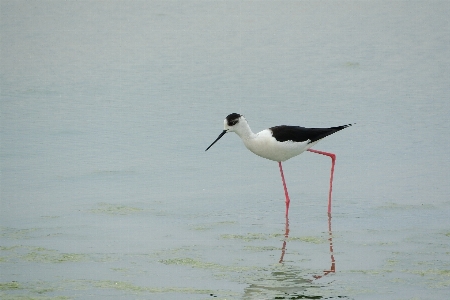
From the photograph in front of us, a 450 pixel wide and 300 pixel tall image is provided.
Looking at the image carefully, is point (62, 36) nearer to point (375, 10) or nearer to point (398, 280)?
point (375, 10)

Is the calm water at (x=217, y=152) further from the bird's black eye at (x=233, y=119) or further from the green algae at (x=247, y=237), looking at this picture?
the bird's black eye at (x=233, y=119)

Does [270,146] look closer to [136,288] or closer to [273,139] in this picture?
[273,139]

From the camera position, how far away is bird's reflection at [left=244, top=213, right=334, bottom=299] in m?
5.26

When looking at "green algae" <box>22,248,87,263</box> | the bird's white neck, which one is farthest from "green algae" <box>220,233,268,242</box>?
the bird's white neck

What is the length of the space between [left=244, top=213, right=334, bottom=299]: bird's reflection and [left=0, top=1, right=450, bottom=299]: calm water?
19 mm

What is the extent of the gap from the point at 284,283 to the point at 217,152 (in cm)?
354

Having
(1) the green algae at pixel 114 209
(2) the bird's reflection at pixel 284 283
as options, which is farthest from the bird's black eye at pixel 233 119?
(2) the bird's reflection at pixel 284 283

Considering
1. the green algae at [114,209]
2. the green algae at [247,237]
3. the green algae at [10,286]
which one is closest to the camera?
the green algae at [10,286]

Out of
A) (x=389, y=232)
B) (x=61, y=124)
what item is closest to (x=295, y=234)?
(x=389, y=232)

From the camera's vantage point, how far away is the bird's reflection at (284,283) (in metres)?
5.26

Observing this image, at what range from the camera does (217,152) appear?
29.1 feet

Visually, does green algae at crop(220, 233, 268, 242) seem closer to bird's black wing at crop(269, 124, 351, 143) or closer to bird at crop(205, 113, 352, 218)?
bird at crop(205, 113, 352, 218)

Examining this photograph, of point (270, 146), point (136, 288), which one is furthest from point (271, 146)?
point (136, 288)

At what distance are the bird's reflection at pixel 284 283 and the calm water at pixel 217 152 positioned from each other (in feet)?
0.06
